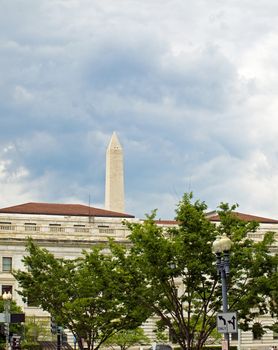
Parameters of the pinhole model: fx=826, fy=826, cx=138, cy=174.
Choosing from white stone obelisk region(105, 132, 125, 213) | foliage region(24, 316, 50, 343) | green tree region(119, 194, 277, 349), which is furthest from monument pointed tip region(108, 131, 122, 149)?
green tree region(119, 194, 277, 349)

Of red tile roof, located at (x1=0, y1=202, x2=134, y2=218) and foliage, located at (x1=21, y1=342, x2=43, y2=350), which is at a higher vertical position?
red tile roof, located at (x1=0, y1=202, x2=134, y2=218)

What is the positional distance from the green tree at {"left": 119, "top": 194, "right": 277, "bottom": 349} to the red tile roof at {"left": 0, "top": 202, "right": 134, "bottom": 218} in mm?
54917

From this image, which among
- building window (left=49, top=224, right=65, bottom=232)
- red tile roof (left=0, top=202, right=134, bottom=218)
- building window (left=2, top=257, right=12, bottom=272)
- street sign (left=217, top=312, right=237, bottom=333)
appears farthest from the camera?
red tile roof (left=0, top=202, right=134, bottom=218)

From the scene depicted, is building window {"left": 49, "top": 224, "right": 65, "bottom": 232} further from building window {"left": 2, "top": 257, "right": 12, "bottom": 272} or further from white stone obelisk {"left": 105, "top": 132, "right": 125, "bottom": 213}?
white stone obelisk {"left": 105, "top": 132, "right": 125, "bottom": 213}

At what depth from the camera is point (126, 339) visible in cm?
8131

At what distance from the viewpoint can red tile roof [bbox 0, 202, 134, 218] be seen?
3853 inches

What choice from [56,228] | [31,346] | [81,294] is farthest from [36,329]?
[81,294]

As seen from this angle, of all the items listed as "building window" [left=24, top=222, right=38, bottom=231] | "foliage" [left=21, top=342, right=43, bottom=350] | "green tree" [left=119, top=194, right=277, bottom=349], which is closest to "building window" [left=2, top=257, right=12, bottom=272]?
"building window" [left=24, top=222, right=38, bottom=231]

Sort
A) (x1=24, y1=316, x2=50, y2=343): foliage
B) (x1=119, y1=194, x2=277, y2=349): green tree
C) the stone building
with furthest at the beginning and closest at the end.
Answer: the stone building → (x1=24, y1=316, x2=50, y2=343): foliage → (x1=119, y1=194, x2=277, y2=349): green tree

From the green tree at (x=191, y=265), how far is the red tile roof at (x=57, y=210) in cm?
5492

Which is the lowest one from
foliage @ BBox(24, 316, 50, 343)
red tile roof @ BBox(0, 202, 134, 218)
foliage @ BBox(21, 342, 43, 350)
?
foliage @ BBox(21, 342, 43, 350)

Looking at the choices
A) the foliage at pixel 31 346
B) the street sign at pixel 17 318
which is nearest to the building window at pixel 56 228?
the foliage at pixel 31 346

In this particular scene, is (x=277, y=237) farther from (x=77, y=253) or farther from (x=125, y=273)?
(x=125, y=273)

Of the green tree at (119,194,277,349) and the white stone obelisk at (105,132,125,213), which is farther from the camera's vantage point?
the white stone obelisk at (105,132,125,213)
